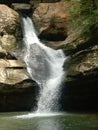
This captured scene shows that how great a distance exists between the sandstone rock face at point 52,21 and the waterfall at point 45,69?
1171 mm

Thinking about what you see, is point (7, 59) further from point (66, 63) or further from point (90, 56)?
point (90, 56)

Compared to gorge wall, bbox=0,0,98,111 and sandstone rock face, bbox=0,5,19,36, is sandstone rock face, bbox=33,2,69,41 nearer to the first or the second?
gorge wall, bbox=0,0,98,111

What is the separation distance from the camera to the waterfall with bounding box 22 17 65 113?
73.7 feet

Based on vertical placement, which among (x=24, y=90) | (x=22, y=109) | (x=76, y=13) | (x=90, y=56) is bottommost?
(x=22, y=109)

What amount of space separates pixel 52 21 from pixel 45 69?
573 cm

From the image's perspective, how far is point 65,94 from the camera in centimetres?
2292

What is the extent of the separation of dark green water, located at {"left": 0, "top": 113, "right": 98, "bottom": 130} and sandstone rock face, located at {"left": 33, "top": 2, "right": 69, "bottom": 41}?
9234mm

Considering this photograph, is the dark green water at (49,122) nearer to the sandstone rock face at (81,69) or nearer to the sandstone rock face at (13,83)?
the sandstone rock face at (13,83)

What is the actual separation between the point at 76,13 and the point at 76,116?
6575mm

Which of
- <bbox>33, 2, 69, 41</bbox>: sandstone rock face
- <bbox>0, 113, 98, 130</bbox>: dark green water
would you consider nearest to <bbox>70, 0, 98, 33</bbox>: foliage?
<bbox>33, 2, 69, 41</bbox>: sandstone rock face

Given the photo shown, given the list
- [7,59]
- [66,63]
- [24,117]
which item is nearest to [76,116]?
[24,117]

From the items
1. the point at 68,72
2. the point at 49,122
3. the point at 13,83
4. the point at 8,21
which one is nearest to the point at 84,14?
the point at 68,72

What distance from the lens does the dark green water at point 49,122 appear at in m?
16.2

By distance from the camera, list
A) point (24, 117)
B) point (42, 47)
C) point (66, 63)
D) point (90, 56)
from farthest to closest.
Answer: point (42, 47) → point (66, 63) → point (90, 56) → point (24, 117)
